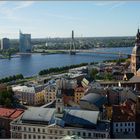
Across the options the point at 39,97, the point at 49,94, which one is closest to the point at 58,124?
the point at 49,94

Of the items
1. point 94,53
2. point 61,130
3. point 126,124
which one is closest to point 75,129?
point 61,130

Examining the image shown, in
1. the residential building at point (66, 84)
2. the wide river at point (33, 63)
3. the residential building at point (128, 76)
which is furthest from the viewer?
the wide river at point (33, 63)

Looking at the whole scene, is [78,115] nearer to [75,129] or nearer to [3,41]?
[75,129]

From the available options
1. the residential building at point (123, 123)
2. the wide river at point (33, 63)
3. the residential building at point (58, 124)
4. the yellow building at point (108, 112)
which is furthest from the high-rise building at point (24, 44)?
the residential building at point (58, 124)

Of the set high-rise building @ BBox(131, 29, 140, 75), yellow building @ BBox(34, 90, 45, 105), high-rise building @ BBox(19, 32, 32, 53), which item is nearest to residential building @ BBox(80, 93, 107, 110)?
yellow building @ BBox(34, 90, 45, 105)

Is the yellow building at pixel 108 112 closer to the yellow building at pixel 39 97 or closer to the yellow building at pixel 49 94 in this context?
the yellow building at pixel 49 94

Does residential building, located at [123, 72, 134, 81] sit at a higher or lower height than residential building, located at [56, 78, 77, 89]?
higher

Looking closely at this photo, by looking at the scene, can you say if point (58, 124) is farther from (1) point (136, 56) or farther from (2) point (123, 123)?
(1) point (136, 56)

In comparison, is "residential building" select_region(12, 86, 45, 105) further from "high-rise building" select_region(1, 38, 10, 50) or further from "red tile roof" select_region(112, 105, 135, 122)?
"high-rise building" select_region(1, 38, 10, 50)
